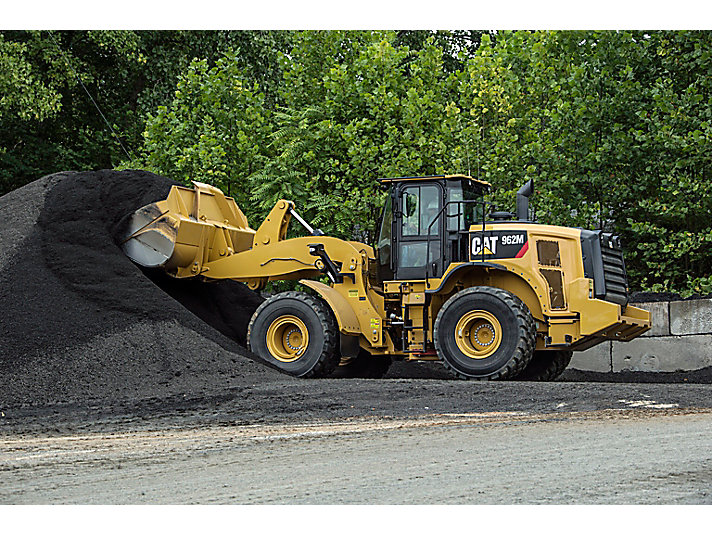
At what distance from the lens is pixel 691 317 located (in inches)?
613

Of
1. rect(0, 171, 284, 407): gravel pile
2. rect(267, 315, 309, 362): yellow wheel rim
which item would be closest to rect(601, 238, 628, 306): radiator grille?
rect(267, 315, 309, 362): yellow wheel rim

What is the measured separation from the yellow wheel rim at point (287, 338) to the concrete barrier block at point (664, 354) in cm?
561

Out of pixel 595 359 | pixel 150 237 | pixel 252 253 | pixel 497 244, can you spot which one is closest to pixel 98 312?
pixel 150 237

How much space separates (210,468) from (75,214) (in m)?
9.13

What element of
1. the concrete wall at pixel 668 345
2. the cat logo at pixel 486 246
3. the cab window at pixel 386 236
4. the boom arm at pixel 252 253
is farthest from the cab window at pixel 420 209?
the concrete wall at pixel 668 345

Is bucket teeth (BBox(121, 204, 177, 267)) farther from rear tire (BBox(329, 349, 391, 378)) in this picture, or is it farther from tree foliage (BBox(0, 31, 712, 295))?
tree foliage (BBox(0, 31, 712, 295))

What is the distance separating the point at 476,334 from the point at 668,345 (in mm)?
4461

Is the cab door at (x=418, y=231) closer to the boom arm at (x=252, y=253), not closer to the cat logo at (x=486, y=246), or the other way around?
the cat logo at (x=486, y=246)

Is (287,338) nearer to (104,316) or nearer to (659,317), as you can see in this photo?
(104,316)

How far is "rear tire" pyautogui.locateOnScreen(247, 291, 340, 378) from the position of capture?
1348 centimetres

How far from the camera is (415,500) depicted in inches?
211

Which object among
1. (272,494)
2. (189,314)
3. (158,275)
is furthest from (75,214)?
(272,494)

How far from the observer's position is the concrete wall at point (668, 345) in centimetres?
1547

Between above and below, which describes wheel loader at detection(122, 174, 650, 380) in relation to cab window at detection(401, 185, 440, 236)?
below
